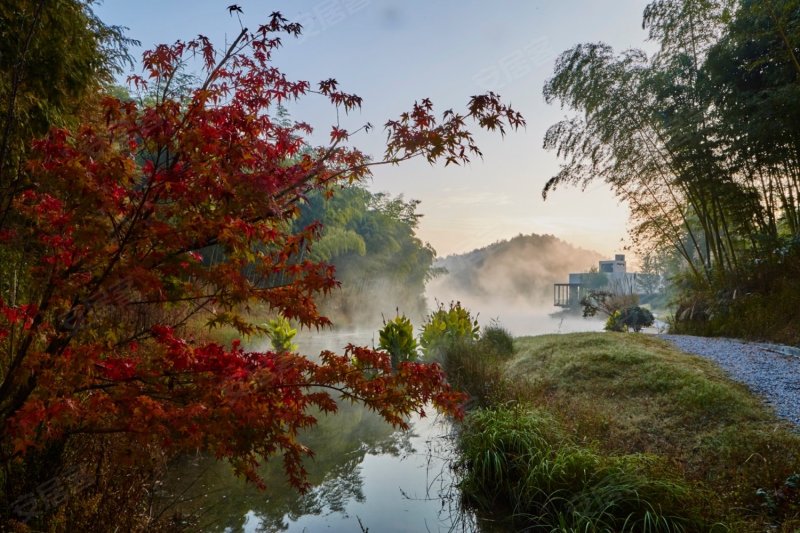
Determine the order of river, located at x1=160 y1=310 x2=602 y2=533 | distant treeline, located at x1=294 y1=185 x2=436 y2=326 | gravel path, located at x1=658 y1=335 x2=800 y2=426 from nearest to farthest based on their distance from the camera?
river, located at x1=160 y1=310 x2=602 y2=533, gravel path, located at x1=658 y1=335 x2=800 y2=426, distant treeline, located at x1=294 y1=185 x2=436 y2=326

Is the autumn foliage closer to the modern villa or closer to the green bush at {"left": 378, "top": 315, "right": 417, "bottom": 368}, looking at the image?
the green bush at {"left": 378, "top": 315, "right": 417, "bottom": 368}

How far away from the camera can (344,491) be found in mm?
3357

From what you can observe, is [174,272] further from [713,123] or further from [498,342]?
[713,123]

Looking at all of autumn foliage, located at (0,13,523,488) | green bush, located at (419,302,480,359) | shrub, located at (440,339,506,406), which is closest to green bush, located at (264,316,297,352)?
green bush, located at (419,302,480,359)

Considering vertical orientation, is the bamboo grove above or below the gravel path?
above

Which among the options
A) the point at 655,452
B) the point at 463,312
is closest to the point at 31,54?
the point at 655,452

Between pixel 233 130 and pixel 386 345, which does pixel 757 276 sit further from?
pixel 233 130

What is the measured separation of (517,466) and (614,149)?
7.53m

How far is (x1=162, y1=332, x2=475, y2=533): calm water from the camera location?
2.90m

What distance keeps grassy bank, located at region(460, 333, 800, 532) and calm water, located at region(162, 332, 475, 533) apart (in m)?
0.30

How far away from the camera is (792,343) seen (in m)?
6.04

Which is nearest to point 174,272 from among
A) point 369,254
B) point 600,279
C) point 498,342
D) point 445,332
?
point 445,332

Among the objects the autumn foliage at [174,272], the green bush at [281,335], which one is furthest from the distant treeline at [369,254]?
the autumn foliage at [174,272]

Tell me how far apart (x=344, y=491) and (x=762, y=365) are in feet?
Answer: 15.2
